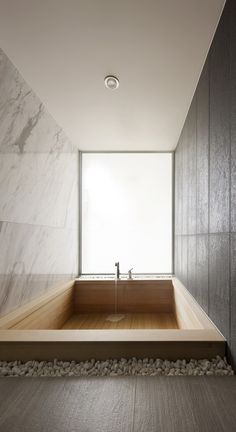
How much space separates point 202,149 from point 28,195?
1.23 meters

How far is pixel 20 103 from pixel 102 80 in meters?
0.59

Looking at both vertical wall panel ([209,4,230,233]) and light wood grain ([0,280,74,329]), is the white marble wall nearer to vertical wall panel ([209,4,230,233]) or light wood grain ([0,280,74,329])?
light wood grain ([0,280,74,329])

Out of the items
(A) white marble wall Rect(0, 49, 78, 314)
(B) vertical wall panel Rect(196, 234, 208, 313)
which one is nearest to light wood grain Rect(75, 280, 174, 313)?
(A) white marble wall Rect(0, 49, 78, 314)

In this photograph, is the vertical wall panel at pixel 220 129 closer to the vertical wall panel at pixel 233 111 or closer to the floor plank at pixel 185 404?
the vertical wall panel at pixel 233 111

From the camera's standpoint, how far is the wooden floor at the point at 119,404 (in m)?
0.82

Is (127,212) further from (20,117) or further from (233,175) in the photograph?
(233,175)

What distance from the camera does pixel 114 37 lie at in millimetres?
1545

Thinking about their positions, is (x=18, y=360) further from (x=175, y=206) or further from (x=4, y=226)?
(x=175, y=206)

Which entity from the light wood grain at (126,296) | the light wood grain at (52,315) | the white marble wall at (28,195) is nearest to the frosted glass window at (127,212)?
the light wood grain at (126,296)

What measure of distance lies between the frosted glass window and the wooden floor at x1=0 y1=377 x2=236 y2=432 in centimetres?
241

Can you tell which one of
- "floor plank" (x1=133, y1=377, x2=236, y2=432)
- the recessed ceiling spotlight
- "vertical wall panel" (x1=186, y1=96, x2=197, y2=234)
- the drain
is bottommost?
the drain

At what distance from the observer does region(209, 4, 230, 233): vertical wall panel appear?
1233 millimetres

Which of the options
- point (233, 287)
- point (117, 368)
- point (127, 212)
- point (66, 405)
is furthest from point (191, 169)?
point (66, 405)

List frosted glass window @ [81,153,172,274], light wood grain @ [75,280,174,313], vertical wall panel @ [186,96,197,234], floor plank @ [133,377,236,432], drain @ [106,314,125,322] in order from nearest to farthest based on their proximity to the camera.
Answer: floor plank @ [133,377,236,432], vertical wall panel @ [186,96,197,234], drain @ [106,314,125,322], light wood grain @ [75,280,174,313], frosted glass window @ [81,153,172,274]
